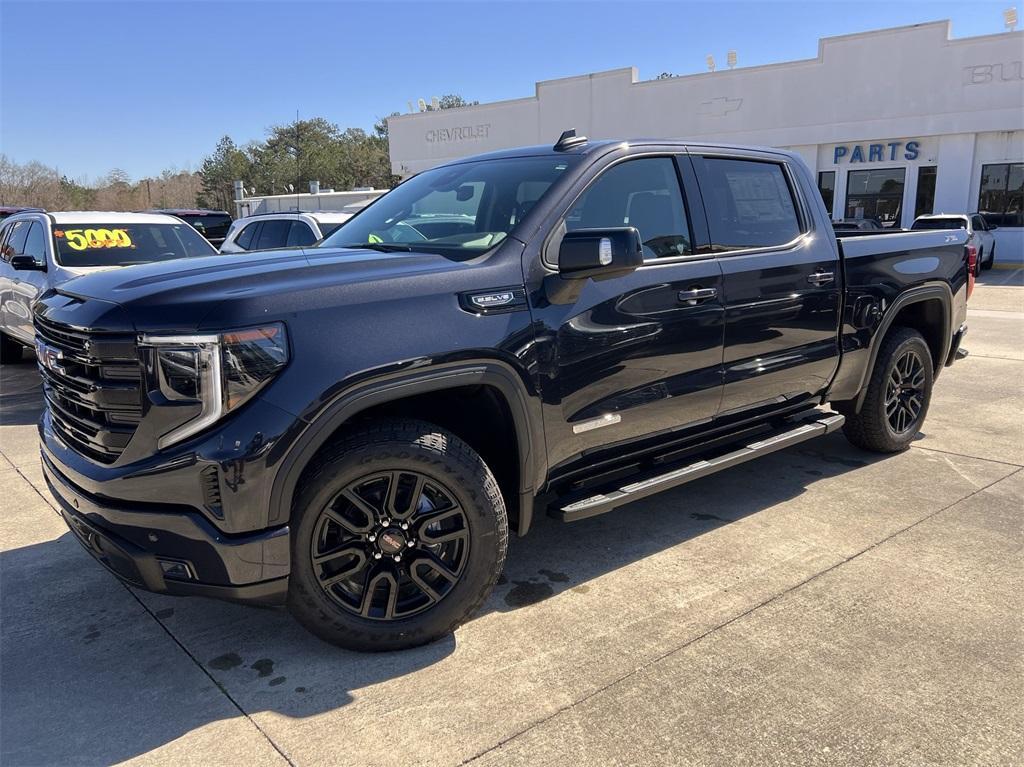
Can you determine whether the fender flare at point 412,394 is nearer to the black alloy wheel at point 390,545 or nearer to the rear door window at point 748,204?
the black alloy wheel at point 390,545

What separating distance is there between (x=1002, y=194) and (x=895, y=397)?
21.7 m

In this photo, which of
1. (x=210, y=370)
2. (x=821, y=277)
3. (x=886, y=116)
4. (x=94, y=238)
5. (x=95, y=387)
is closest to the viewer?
(x=210, y=370)

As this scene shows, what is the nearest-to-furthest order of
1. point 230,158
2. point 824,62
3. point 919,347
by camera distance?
1. point 919,347
2. point 824,62
3. point 230,158

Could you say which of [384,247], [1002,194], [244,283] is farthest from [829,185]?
[244,283]

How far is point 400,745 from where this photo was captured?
98.7 inches

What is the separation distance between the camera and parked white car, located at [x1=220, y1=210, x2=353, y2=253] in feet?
31.6

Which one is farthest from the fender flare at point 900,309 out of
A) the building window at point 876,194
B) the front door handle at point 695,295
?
the building window at point 876,194

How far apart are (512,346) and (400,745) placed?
1.48m

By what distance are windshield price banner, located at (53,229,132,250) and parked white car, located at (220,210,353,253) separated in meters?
1.23

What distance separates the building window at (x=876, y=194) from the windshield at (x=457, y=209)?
23343 mm

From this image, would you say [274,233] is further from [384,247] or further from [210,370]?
[210,370]

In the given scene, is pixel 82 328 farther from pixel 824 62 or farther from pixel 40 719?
pixel 824 62

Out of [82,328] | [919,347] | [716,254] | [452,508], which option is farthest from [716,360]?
[82,328]

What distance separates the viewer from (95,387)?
9.00ft
